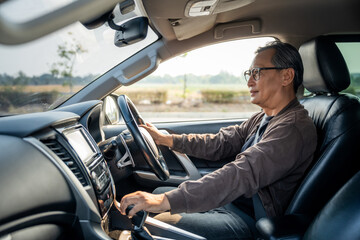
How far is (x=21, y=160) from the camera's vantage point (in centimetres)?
104

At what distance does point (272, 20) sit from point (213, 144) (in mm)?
1002

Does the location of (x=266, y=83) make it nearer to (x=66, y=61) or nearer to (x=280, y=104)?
(x=280, y=104)

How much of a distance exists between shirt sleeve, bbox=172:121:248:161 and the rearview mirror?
644 mm

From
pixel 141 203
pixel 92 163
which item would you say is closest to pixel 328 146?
pixel 141 203

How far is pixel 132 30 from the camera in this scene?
5.91ft

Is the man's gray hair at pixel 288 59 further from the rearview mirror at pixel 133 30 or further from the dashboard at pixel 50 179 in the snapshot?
the dashboard at pixel 50 179

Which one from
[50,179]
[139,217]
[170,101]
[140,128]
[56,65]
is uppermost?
[56,65]

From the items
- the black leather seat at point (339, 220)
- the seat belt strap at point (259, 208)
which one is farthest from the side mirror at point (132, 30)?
the black leather seat at point (339, 220)

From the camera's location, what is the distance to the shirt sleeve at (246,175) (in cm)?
131

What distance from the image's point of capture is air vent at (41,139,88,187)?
47.4 inches

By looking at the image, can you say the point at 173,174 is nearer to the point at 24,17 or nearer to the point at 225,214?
the point at 225,214

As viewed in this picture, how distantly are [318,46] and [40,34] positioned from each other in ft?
4.40

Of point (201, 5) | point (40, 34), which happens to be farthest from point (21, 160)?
point (201, 5)

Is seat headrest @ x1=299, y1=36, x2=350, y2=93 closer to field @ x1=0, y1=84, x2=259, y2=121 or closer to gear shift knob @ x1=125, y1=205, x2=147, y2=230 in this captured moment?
field @ x1=0, y1=84, x2=259, y2=121
